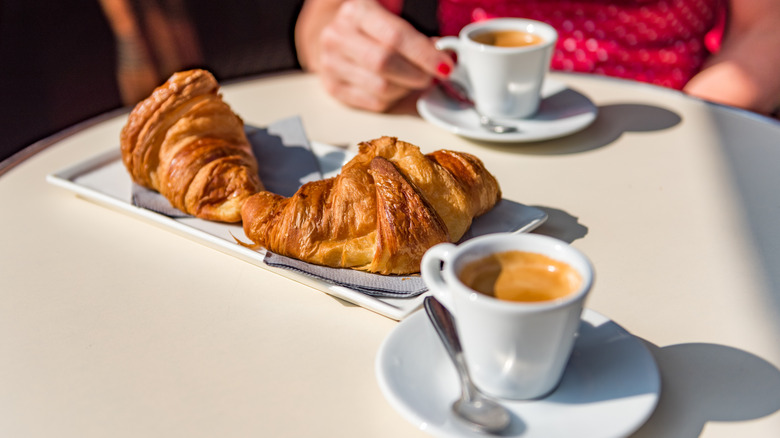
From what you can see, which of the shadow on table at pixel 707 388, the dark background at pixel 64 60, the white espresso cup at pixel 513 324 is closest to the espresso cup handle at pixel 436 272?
the white espresso cup at pixel 513 324

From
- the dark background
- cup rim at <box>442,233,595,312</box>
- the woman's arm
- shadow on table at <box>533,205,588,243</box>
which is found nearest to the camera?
cup rim at <box>442,233,595,312</box>

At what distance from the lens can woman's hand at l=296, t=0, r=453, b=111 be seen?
1.54 meters

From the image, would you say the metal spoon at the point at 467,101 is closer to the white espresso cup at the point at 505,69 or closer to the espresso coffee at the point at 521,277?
the white espresso cup at the point at 505,69

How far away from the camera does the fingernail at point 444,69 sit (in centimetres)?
152

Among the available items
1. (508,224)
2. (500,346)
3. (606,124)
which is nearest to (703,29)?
(606,124)

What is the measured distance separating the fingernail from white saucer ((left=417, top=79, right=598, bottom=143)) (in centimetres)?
7

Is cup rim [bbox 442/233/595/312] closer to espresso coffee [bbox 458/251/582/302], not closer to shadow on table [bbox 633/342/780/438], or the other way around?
espresso coffee [bbox 458/251/582/302]

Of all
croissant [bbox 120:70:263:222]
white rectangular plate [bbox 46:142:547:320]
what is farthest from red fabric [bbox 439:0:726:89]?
croissant [bbox 120:70:263:222]

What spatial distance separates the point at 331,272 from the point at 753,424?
0.52 metres

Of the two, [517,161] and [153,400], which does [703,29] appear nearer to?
[517,161]

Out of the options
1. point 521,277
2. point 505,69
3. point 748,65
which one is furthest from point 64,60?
point 521,277

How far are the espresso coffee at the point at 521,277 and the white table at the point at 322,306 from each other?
0.54 feet

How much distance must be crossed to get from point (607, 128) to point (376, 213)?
695mm

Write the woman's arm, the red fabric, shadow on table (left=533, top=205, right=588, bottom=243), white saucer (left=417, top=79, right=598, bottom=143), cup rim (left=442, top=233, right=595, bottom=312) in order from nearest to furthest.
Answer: cup rim (left=442, top=233, right=595, bottom=312) → shadow on table (left=533, top=205, right=588, bottom=243) → white saucer (left=417, top=79, right=598, bottom=143) → the woman's arm → the red fabric
